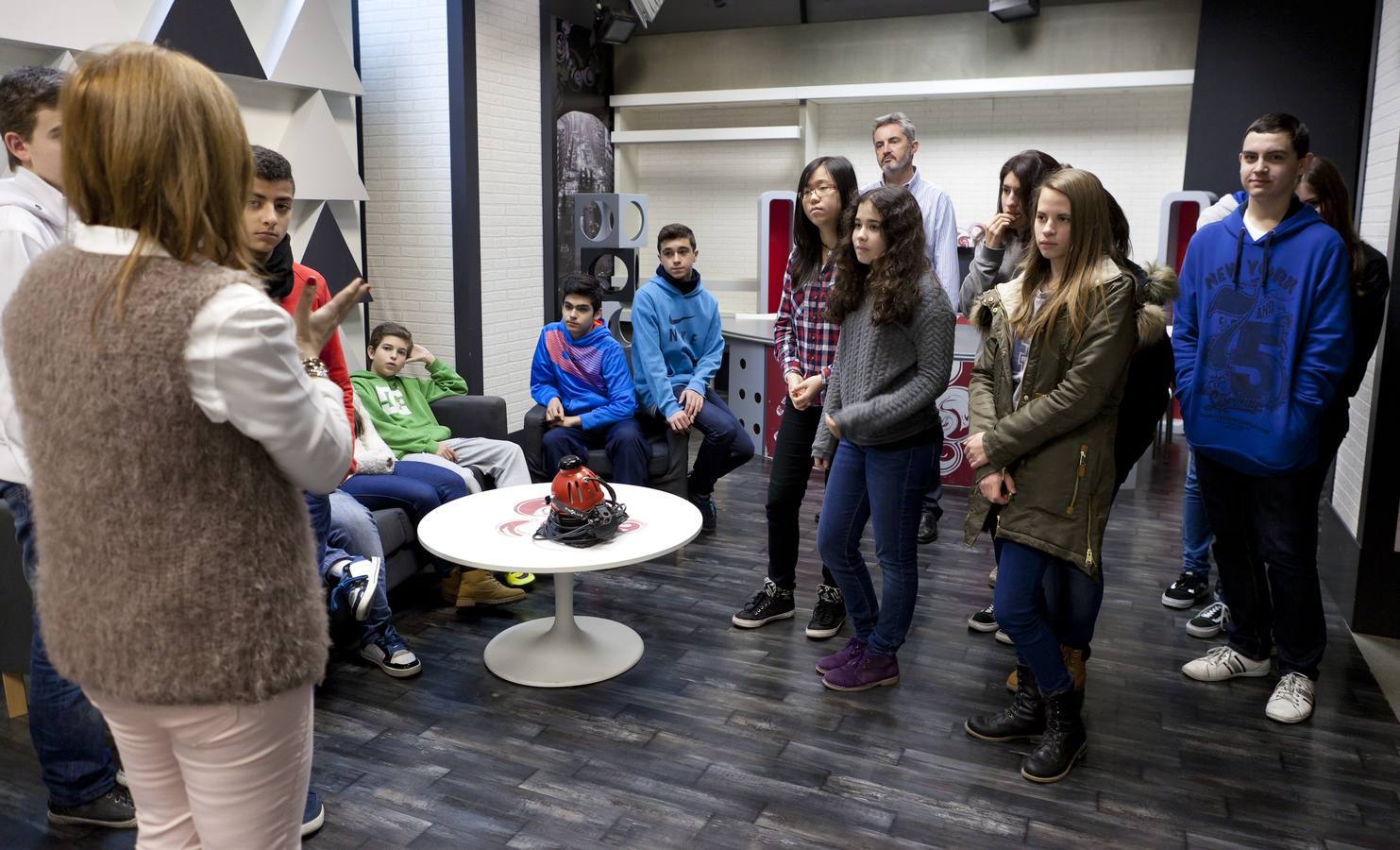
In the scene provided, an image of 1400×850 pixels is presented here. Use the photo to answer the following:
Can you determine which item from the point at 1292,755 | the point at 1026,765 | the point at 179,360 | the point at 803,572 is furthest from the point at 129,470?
the point at 803,572

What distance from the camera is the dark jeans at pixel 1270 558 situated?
2.75 metres

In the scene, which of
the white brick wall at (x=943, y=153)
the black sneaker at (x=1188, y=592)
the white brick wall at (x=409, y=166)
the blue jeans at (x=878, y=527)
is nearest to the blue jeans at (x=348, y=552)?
the blue jeans at (x=878, y=527)

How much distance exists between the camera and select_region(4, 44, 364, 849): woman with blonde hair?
1.09m

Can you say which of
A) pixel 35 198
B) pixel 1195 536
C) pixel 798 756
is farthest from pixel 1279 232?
pixel 35 198

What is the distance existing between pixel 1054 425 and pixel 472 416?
2620 millimetres

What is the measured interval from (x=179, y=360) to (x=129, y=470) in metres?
0.14

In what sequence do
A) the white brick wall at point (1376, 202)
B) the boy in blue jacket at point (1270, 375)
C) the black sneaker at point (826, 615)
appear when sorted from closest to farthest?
the boy in blue jacket at point (1270, 375) → the black sneaker at point (826, 615) → the white brick wall at point (1376, 202)

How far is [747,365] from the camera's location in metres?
5.74

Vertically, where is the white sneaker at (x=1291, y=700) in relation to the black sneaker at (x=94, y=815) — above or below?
above

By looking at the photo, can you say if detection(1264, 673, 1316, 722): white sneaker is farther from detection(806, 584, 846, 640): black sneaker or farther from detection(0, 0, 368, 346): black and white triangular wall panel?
detection(0, 0, 368, 346): black and white triangular wall panel

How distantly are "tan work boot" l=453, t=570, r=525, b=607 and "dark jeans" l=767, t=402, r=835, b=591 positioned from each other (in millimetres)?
960

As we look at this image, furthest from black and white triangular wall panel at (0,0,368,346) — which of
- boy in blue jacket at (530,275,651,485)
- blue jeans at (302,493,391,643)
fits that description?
blue jeans at (302,493,391,643)

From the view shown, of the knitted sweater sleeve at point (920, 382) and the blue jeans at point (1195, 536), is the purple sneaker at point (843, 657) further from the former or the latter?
the blue jeans at point (1195, 536)

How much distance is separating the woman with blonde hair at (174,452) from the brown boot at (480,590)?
226 cm
